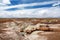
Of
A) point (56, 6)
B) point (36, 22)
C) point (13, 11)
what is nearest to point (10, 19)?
point (13, 11)

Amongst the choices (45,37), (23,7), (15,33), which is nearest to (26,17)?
(23,7)

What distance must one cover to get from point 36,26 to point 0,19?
51cm

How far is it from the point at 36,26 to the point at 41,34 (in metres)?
0.13

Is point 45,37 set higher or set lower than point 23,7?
lower

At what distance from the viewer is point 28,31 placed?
71.4 inches

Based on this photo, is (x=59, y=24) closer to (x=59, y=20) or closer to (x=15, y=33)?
(x=59, y=20)

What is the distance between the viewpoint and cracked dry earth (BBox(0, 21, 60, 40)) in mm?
1755

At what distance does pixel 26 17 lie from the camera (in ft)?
6.17

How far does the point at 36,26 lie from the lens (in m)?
1.84

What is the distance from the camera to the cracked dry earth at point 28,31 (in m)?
1.75

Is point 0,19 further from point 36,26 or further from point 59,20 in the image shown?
point 59,20

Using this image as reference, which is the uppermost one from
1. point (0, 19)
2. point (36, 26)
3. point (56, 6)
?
point (56, 6)

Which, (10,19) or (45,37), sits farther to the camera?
(10,19)

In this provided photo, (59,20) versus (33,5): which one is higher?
(33,5)
